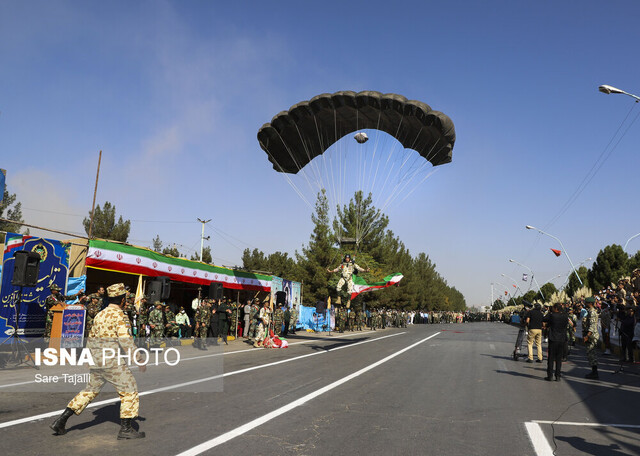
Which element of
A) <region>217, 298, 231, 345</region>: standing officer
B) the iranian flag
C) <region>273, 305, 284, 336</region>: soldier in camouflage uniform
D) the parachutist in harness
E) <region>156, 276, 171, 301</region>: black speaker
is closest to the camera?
<region>156, 276, 171, 301</region>: black speaker

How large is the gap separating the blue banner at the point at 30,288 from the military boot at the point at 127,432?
340 inches

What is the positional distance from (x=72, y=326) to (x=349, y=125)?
1331 centimetres

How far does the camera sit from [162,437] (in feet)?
17.6

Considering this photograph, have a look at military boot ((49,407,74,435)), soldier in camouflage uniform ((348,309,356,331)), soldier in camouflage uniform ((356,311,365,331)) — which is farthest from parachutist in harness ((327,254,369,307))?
soldier in camouflage uniform ((356,311,365,331))

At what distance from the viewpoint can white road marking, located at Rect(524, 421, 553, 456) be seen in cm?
518

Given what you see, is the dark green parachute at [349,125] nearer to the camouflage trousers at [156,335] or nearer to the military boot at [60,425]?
the camouflage trousers at [156,335]

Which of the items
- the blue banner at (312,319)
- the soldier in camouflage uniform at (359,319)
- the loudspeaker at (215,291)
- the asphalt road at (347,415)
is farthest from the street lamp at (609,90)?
the soldier in camouflage uniform at (359,319)

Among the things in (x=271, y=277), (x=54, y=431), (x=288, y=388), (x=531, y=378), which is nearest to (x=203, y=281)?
(x=271, y=277)

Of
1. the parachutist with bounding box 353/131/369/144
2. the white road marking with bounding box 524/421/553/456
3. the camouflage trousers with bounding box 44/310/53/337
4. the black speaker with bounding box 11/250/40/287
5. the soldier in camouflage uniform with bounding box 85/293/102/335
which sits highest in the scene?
the parachutist with bounding box 353/131/369/144

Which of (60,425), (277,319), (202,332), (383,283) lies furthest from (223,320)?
(60,425)

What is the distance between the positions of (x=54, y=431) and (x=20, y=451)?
646mm

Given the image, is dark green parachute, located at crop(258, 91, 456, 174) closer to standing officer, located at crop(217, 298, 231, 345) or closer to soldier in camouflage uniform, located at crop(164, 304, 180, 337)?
standing officer, located at crop(217, 298, 231, 345)

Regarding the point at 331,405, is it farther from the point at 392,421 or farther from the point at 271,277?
the point at 271,277

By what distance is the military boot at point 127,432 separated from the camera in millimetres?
5219
